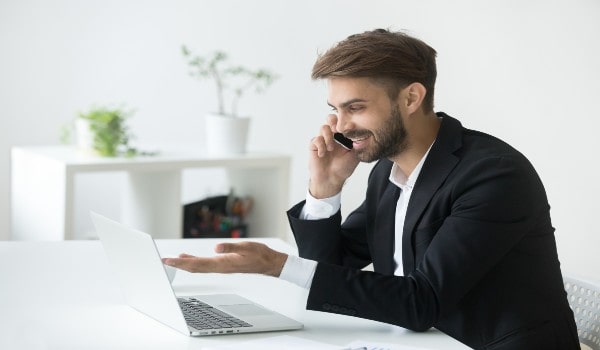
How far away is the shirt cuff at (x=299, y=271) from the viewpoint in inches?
68.3

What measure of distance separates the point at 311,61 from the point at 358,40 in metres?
3.18

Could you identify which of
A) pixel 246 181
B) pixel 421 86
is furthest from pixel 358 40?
pixel 246 181

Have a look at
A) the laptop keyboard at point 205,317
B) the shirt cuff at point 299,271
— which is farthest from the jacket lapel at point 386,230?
the laptop keyboard at point 205,317

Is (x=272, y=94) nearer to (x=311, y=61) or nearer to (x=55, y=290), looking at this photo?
(x=311, y=61)

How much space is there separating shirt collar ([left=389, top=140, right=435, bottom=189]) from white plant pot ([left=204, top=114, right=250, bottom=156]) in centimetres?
210

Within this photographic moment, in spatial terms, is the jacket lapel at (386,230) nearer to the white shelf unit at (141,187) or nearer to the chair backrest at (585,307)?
the chair backrest at (585,307)

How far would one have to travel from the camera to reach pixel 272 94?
17.1 feet

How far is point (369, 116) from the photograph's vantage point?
2.03m

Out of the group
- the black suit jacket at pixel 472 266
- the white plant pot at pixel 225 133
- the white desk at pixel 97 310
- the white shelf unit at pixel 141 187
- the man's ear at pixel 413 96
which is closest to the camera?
the white desk at pixel 97 310

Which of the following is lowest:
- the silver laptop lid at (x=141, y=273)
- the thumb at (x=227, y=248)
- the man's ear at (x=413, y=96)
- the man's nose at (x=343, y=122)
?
the silver laptop lid at (x=141, y=273)

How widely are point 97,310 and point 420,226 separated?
2.27ft

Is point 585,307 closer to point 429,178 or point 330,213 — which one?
point 429,178

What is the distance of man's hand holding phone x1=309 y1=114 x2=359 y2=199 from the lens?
2201 mm

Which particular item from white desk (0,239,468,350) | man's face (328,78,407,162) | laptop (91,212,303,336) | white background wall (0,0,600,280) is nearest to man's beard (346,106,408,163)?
man's face (328,78,407,162)
